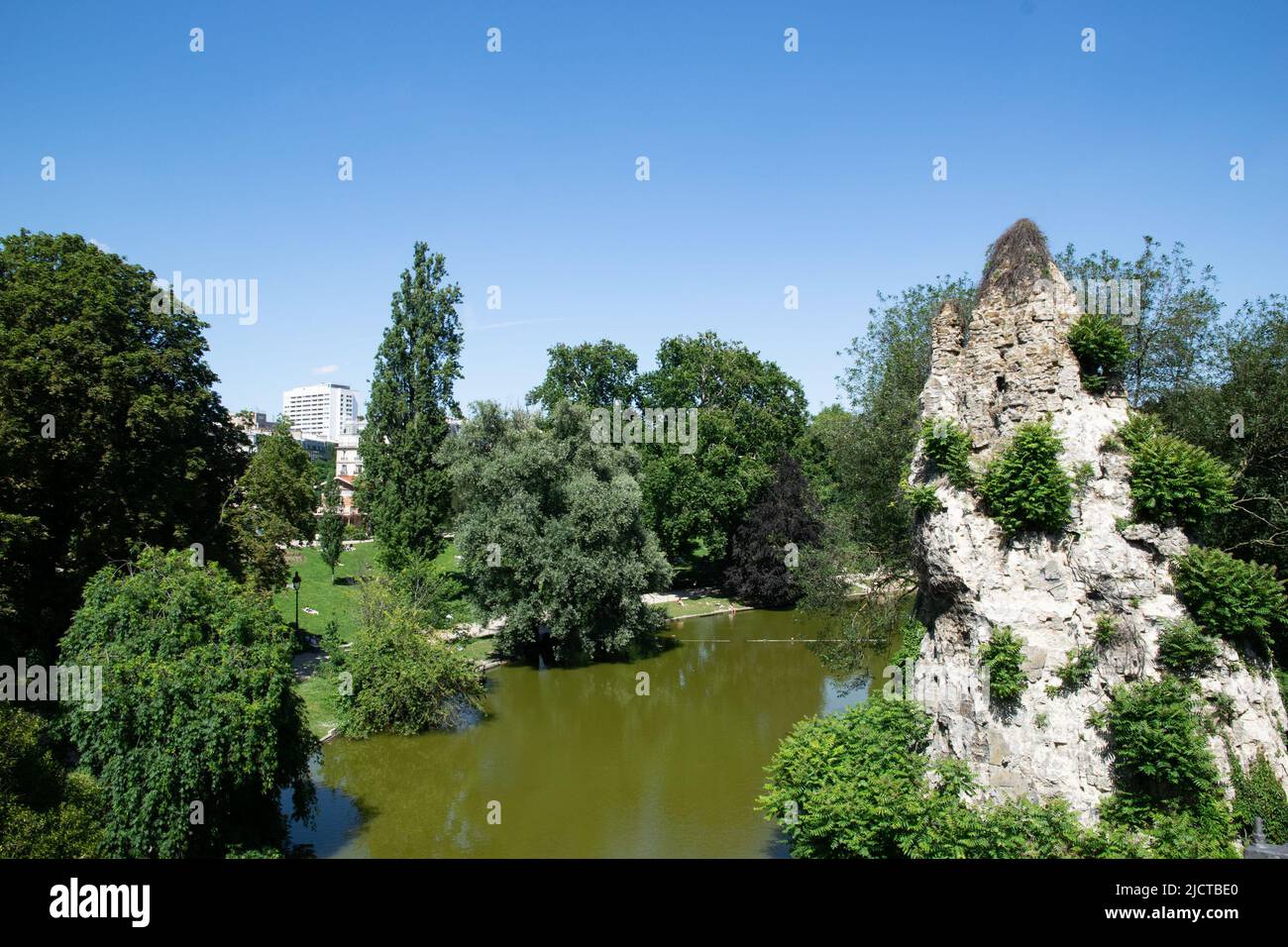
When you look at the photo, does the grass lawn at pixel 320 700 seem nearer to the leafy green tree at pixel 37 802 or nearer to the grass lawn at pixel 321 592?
the grass lawn at pixel 321 592

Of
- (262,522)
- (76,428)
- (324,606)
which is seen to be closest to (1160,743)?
(76,428)

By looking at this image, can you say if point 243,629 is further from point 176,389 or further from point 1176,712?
point 1176,712

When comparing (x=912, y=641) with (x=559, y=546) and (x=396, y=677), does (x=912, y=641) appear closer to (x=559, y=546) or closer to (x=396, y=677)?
(x=396, y=677)

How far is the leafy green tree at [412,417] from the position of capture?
3578 centimetres

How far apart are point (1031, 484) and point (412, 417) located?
30.0 m

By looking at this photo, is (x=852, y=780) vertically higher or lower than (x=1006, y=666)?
lower

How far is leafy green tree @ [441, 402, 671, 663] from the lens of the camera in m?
29.2

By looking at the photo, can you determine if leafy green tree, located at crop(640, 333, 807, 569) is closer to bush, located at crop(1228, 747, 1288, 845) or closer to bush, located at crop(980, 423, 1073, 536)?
bush, located at crop(980, 423, 1073, 536)

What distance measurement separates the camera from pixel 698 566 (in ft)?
159

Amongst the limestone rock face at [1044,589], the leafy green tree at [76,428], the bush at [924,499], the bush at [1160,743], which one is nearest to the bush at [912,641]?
the limestone rock face at [1044,589]

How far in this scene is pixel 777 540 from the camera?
38.8 m

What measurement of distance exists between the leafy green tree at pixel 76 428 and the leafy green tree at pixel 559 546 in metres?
10.2
